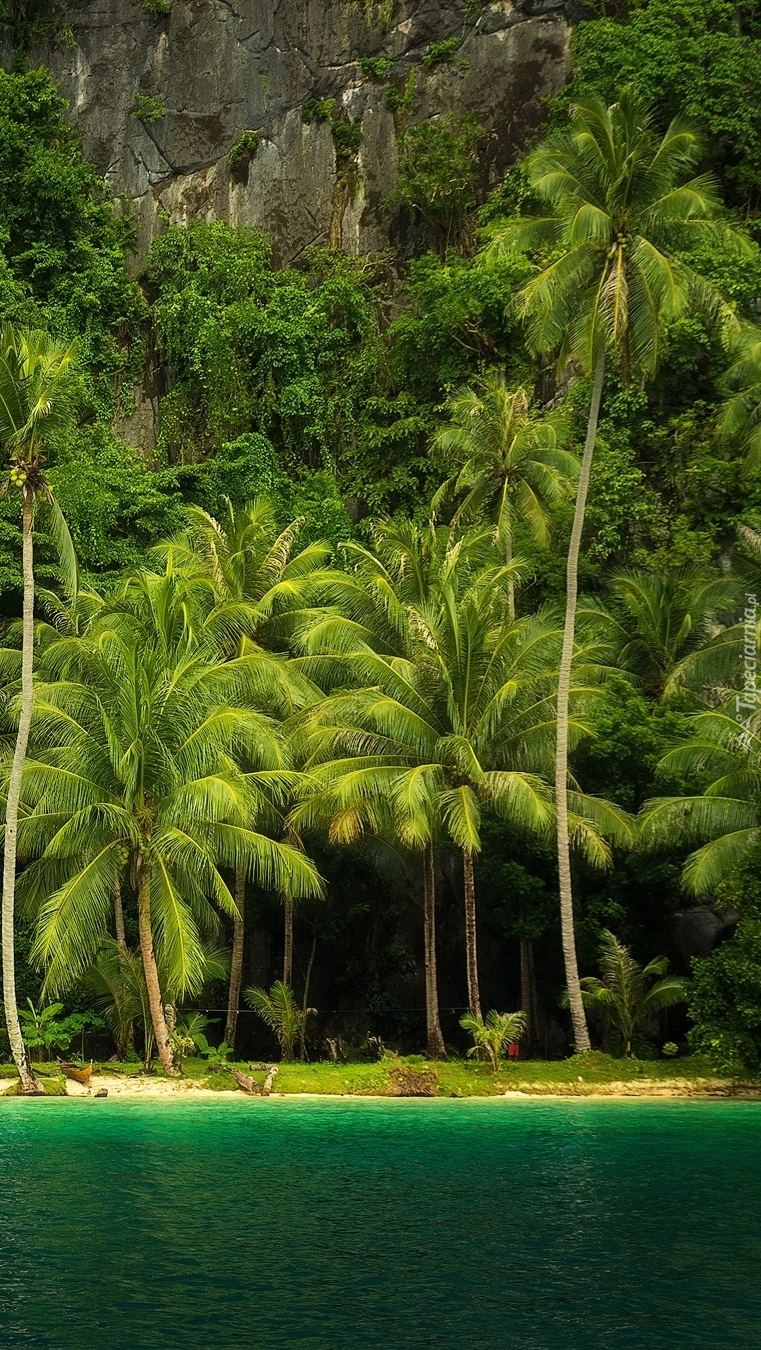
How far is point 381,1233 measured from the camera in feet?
38.0

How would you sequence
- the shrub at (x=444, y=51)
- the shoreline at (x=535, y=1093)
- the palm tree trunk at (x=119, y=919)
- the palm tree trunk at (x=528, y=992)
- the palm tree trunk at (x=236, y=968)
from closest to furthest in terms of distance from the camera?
1. the shoreline at (x=535, y=1093)
2. the palm tree trunk at (x=119, y=919)
3. the palm tree trunk at (x=236, y=968)
4. the palm tree trunk at (x=528, y=992)
5. the shrub at (x=444, y=51)

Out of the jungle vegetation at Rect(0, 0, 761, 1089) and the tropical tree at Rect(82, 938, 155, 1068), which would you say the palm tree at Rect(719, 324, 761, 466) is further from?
the tropical tree at Rect(82, 938, 155, 1068)

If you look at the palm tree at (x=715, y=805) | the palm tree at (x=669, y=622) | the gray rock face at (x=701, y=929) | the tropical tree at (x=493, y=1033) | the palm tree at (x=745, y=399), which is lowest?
the tropical tree at (x=493, y=1033)

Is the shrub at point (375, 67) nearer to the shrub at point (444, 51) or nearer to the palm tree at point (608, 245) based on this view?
the shrub at point (444, 51)

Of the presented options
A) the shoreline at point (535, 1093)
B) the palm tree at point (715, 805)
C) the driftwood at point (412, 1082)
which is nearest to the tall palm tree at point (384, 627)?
the driftwood at point (412, 1082)

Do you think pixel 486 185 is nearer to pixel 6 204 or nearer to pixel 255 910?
pixel 6 204

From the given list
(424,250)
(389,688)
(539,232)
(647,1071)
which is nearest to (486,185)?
(424,250)

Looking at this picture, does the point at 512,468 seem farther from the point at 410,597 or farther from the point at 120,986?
the point at 120,986

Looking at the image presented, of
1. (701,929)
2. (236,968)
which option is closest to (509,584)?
(701,929)

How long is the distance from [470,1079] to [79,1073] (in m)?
6.17

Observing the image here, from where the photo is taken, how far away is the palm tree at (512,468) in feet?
93.0

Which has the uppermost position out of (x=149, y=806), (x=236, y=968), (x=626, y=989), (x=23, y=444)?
(x=23, y=444)

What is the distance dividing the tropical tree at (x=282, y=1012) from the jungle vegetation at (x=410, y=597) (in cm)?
12

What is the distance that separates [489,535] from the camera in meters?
28.0
